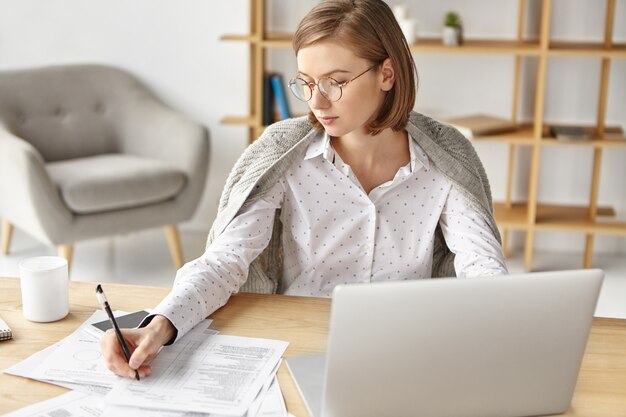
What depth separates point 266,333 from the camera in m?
1.47

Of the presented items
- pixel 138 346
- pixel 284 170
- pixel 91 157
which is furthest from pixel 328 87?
pixel 91 157

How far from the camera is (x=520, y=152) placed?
3.96m

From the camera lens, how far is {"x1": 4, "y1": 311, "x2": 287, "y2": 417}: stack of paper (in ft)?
4.00

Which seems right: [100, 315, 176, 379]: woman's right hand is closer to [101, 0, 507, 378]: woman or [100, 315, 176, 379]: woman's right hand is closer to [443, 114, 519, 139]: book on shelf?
[101, 0, 507, 378]: woman

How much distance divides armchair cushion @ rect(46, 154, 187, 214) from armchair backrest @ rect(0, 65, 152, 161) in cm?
16

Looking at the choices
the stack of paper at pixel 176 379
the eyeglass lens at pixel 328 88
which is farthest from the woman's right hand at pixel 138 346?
the eyeglass lens at pixel 328 88

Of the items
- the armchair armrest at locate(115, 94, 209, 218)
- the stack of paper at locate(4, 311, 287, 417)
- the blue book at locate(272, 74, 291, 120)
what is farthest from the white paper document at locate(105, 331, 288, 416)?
the blue book at locate(272, 74, 291, 120)

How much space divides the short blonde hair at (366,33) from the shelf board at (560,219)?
2.07 m

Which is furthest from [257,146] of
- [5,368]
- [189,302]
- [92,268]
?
[92,268]

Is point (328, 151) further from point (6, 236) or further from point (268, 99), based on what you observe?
point (6, 236)

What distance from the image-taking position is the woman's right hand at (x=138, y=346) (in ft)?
4.27

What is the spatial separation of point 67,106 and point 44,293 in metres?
2.41

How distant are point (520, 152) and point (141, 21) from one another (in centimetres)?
183

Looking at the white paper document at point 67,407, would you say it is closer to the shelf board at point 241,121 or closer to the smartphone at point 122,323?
the smartphone at point 122,323
